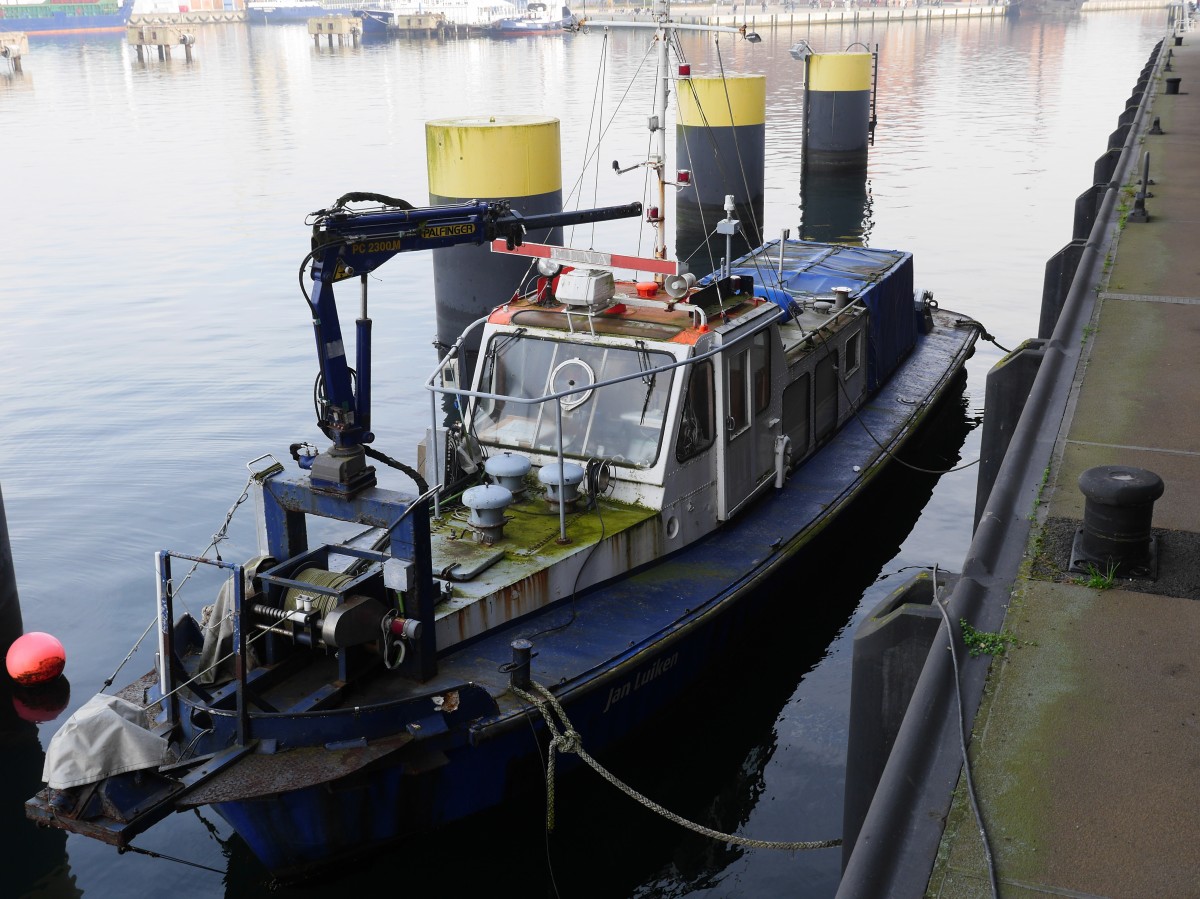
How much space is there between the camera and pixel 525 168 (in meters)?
17.7

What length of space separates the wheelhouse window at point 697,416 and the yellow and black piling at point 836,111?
26.9 m

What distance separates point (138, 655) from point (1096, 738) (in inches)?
360

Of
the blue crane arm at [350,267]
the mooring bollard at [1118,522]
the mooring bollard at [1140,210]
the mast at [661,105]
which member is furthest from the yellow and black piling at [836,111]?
the mooring bollard at [1118,522]

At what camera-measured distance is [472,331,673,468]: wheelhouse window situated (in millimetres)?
Result: 9844

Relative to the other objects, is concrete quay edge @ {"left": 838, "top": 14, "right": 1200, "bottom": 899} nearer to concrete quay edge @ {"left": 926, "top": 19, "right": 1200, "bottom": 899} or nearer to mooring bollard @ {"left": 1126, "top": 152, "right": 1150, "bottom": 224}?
concrete quay edge @ {"left": 926, "top": 19, "right": 1200, "bottom": 899}

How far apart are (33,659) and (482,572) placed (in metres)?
4.63

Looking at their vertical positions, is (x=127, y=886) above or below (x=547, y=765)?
below

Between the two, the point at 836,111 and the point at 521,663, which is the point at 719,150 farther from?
the point at 521,663

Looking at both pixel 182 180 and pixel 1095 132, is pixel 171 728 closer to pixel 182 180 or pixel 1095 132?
pixel 182 180

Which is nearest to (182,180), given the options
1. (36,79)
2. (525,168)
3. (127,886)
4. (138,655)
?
(525,168)

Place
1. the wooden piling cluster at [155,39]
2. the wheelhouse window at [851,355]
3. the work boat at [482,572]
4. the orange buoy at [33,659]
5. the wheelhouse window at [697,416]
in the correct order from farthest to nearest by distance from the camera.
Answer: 1. the wooden piling cluster at [155,39]
2. the wheelhouse window at [851,355]
3. the orange buoy at [33,659]
4. the wheelhouse window at [697,416]
5. the work boat at [482,572]

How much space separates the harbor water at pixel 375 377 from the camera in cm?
900

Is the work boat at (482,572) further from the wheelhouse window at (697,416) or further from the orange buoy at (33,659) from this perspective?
the orange buoy at (33,659)

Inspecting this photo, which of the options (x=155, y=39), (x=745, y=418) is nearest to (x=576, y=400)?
(x=745, y=418)
